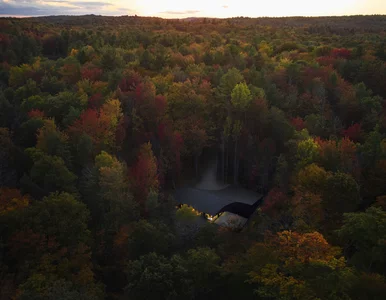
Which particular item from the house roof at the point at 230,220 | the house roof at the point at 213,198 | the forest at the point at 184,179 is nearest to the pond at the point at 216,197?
→ the house roof at the point at 213,198

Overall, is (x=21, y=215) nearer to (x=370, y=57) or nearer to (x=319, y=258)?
(x=319, y=258)

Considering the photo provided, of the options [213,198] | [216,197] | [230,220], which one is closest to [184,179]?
[216,197]

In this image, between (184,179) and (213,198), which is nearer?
(213,198)

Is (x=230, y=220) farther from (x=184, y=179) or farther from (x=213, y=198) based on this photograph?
(x=184, y=179)

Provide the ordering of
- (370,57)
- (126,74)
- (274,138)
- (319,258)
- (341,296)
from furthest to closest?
(370,57) → (126,74) → (274,138) → (319,258) → (341,296)

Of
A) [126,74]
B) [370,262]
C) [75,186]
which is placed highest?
[126,74]

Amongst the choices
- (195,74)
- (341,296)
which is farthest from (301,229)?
(195,74)

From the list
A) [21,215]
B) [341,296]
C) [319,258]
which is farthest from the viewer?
[21,215]

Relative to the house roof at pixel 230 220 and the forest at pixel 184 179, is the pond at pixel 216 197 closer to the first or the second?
the house roof at pixel 230 220

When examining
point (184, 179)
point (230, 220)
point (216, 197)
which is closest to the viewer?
point (230, 220)
